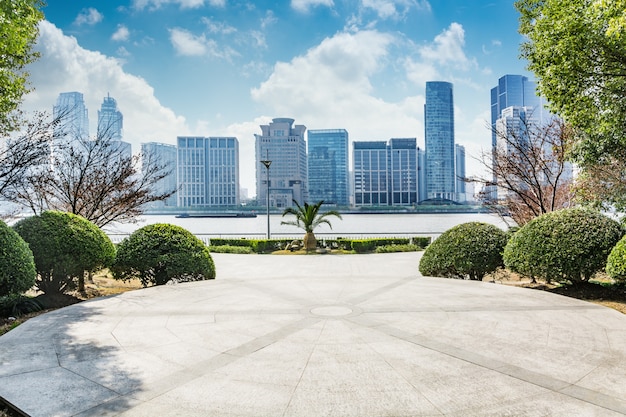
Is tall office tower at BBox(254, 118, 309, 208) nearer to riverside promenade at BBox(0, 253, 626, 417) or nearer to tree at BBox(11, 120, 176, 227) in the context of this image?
tree at BBox(11, 120, 176, 227)

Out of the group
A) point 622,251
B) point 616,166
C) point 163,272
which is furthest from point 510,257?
point 163,272

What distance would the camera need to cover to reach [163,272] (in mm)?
9898

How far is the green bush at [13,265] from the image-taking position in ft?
22.7

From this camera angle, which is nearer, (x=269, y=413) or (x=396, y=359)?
(x=269, y=413)

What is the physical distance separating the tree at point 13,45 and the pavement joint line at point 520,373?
8.18 m

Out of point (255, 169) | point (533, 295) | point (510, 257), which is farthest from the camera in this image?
point (255, 169)

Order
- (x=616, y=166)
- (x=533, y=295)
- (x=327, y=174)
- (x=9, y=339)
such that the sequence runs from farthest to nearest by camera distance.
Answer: (x=327, y=174)
(x=616, y=166)
(x=533, y=295)
(x=9, y=339)

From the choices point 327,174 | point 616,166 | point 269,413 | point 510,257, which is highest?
point 327,174

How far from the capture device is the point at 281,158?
15575 cm

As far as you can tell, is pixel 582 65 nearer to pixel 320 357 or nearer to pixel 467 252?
pixel 467 252

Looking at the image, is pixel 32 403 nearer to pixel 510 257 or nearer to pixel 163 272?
pixel 163 272

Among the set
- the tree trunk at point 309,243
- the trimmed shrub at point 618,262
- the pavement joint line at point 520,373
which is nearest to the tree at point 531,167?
the trimmed shrub at point 618,262

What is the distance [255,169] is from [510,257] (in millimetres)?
166346

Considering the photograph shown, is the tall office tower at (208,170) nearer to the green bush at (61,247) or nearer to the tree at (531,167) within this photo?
the tree at (531,167)
